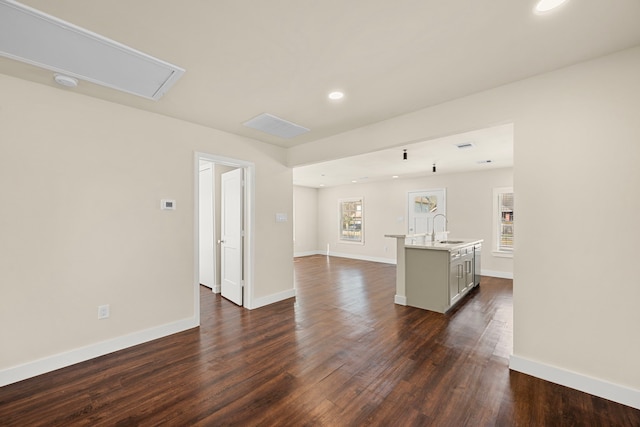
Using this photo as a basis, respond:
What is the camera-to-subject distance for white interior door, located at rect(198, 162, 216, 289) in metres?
5.01

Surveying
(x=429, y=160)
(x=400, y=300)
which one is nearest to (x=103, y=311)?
(x=400, y=300)

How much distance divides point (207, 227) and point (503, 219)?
665cm

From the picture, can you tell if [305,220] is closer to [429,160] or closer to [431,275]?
[429,160]

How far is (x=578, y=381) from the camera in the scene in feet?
6.94

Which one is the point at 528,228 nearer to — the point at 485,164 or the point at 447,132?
the point at 447,132

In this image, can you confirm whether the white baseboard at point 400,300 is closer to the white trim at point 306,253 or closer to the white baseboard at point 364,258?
the white baseboard at point 364,258

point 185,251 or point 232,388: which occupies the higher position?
point 185,251

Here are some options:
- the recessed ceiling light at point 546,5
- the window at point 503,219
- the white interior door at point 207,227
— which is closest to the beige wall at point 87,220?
the white interior door at point 207,227

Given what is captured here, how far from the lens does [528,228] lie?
2355mm

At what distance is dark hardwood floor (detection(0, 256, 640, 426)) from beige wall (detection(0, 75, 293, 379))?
16.0 inches

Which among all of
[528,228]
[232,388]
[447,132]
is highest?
[447,132]

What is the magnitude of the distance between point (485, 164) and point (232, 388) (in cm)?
621

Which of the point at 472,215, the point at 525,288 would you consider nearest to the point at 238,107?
the point at 525,288

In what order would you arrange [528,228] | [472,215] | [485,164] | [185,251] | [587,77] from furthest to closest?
[472,215], [485,164], [185,251], [528,228], [587,77]
